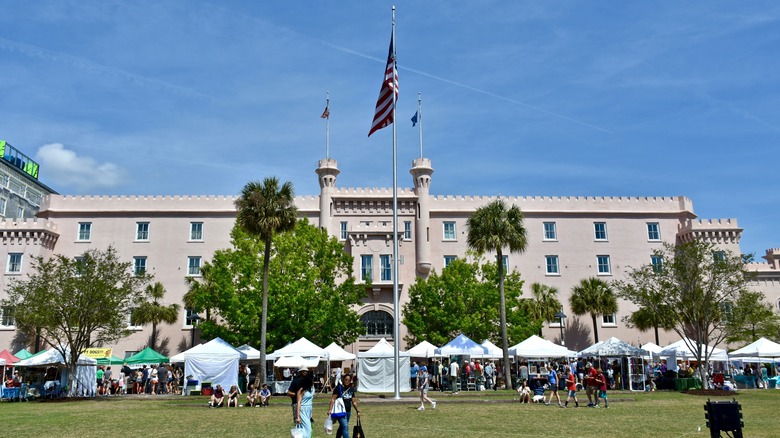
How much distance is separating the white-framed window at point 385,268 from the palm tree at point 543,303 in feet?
36.0

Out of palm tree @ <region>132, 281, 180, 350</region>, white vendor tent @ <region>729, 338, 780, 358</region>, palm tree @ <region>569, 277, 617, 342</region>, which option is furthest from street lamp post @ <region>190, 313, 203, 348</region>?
white vendor tent @ <region>729, 338, 780, 358</region>

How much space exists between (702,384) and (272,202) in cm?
2488

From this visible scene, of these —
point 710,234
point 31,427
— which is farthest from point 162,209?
point 710,234

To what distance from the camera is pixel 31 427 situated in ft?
62.1

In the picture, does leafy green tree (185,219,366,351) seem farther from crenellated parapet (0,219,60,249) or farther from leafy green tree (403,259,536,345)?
crenellated parapet (0,219,60,249)

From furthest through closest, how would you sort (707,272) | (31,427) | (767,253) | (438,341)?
(767,253) < (438,341) < (707,272) < (31,427)

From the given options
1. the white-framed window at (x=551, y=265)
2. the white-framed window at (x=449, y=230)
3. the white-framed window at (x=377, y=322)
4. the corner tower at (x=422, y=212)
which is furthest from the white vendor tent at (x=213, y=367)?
the white-framed window at (x=551, y=265)

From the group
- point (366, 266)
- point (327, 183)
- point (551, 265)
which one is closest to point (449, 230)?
point (366, 266)

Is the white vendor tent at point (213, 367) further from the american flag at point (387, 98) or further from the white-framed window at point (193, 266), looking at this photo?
the white-framed window at point (193, 266)

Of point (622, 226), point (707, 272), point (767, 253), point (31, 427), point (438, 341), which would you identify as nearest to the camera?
point (31, 427)

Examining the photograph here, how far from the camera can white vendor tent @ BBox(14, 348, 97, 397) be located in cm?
3622

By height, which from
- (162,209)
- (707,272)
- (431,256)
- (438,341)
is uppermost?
(162,209)

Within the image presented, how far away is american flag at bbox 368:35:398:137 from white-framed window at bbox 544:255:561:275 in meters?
32.5

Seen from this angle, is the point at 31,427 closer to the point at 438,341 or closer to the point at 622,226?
the point at 438,341
